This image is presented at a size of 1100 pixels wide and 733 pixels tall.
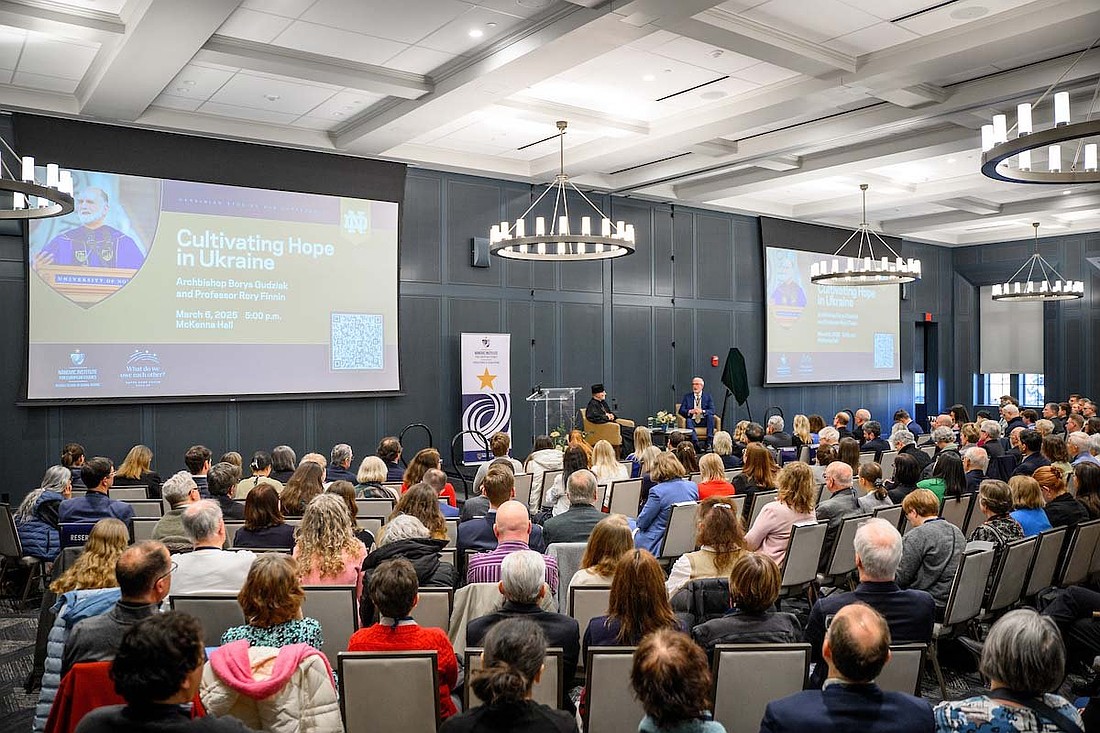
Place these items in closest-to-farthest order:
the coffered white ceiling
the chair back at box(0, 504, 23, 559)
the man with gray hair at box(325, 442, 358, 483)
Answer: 1. the chair back at box(0, 504, 23, 559)
2. the coffered white ceiling
3. the man with gray hair at box(325, 442, 358, 483)

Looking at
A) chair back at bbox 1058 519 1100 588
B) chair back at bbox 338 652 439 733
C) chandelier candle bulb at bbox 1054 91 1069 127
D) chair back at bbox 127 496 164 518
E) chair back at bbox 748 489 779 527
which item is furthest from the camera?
chair back at bbox 748 489 779 527

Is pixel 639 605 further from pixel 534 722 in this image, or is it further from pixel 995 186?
pixel 995 186

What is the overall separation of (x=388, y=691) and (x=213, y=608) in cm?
108

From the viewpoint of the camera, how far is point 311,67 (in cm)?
794

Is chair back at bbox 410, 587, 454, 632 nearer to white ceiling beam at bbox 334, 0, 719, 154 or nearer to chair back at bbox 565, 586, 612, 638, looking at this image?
chair back at bbox 565, 586, 612, 638

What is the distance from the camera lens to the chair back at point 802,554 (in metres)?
5.06

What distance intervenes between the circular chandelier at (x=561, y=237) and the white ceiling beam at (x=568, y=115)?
0.15m

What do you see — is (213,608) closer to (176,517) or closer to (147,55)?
(176,517)

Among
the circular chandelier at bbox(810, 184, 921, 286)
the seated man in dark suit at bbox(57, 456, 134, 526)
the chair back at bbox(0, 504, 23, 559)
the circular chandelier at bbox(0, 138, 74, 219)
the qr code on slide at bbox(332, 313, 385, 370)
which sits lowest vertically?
the chair back at bbox(0, 504, 23, 559)

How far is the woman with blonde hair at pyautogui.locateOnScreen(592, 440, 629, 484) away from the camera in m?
7.46

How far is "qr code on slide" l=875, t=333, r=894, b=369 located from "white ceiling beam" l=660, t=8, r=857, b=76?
10828 mm

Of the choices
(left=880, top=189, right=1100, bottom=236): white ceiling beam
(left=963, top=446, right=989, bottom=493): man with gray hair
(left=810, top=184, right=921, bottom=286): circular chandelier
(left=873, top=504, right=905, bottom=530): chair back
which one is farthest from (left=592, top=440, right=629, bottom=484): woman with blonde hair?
(left=880, top=189, right=1100, bottom=236): white ceiling beam

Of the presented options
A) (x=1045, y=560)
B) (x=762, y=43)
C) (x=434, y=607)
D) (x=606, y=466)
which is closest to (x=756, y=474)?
(x=606, y=466)

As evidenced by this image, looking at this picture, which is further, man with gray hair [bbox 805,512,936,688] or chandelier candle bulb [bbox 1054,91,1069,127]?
chandelier candle bulb [bbox 1054,91,1069,127]
